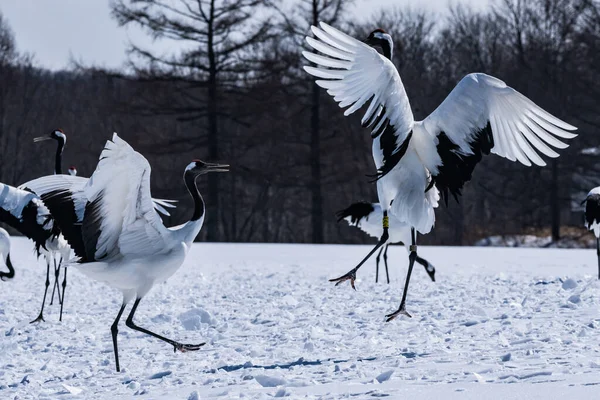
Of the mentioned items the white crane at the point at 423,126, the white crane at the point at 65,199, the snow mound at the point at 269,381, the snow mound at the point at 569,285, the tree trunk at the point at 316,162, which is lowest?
the snow mound at the point at 269,381

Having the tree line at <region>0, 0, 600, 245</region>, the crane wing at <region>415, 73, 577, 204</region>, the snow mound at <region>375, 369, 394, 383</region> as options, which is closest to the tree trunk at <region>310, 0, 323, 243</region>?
the tree line at <region>0, 0, 600, 245</region>

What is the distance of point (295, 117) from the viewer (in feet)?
91.5

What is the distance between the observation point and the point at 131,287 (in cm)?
666

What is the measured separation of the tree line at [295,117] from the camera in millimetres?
26766

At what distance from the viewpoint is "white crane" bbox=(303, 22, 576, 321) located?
6195mm

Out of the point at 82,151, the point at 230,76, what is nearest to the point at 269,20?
the point at 230,76

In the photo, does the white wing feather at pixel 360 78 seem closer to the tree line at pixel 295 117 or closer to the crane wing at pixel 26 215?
the crane wing at pixel 26 215

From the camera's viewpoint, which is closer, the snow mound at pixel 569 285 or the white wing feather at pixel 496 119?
the white wing feather at pixel 496 119

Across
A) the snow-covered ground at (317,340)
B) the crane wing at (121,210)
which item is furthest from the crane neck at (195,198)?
the snow-covered ground at (317,340)

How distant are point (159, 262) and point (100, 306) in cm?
346

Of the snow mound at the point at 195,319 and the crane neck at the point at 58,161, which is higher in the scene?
the crane neck at the point at 58,161

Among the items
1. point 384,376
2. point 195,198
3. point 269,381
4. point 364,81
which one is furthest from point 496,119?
point 269,381

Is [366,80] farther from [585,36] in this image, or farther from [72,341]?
[585,36]

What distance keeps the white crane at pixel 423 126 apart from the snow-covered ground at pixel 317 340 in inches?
38.0
